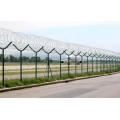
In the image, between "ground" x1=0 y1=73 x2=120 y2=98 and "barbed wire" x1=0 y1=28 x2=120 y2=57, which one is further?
"barbed wire" x1=0 y1=28 x2=120 y2=57

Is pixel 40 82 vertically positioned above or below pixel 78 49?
below

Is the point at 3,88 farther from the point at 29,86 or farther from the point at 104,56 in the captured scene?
the point at 104,56

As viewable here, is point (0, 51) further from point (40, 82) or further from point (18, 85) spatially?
point (40, 82)

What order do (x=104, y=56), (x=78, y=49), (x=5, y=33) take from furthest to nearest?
(x=104, y=56) < (x=78, y=49) < (x=5, y=33)

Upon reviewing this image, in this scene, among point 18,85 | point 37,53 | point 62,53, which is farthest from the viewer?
point 62,53

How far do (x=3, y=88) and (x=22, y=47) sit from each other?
4.08 meters

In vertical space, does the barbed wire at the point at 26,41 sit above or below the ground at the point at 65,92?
above

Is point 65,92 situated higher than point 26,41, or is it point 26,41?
point 26,41

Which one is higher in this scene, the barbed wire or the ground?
the barbed wire

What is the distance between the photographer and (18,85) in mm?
17281

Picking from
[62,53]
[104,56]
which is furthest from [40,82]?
[104,56]

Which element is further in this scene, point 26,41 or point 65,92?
point 26,41

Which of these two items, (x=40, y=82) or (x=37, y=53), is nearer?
(x=40, y=82)

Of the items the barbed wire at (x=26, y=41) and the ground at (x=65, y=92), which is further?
the barbed wire at (x=26, y=41)
